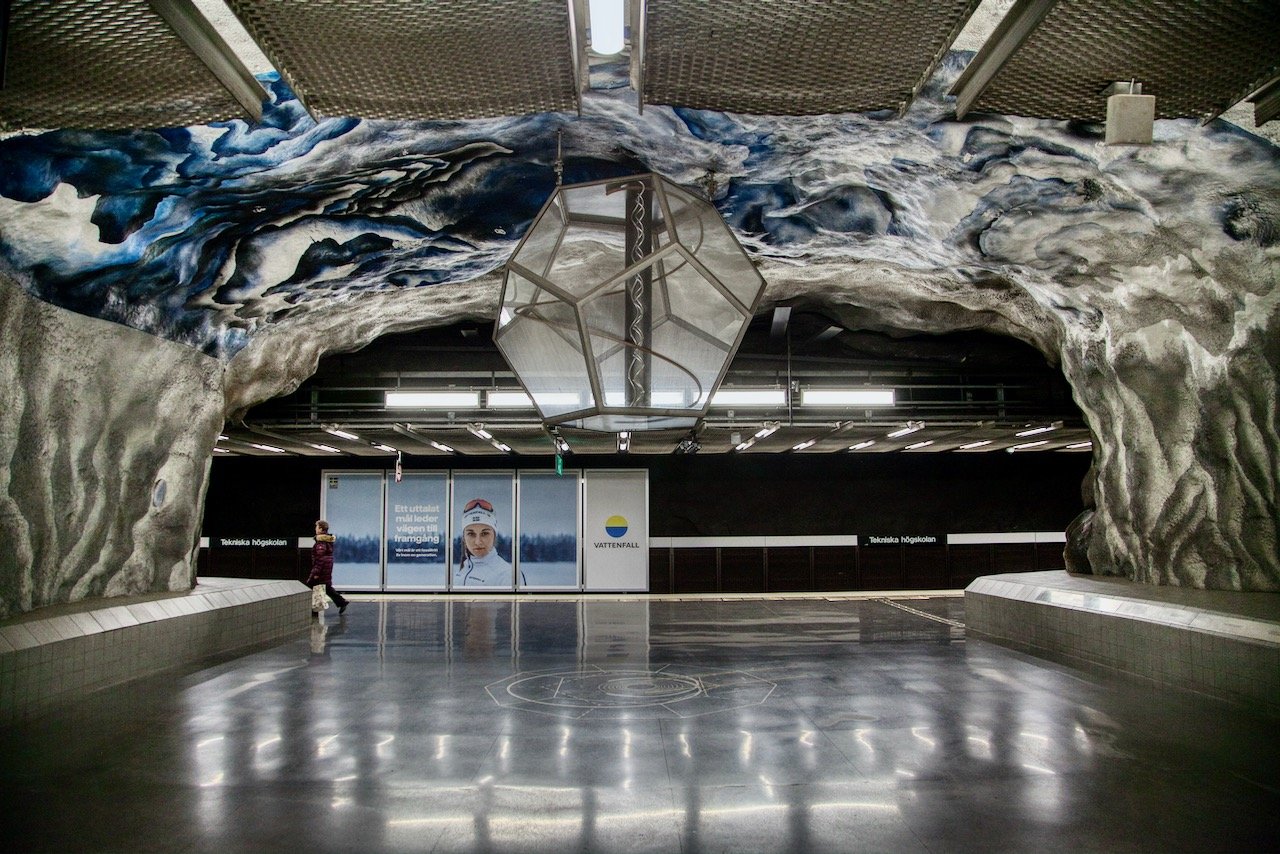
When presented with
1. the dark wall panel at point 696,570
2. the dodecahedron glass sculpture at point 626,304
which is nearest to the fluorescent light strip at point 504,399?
the dark wall panel at point 696,570

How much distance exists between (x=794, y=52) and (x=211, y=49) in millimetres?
2354

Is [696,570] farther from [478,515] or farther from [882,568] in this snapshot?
[478,515]

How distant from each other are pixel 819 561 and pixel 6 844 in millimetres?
13649

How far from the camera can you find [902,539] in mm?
15570

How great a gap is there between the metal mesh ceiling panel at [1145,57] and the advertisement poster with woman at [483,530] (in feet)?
39.9

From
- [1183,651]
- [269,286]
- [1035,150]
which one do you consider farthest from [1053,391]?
[269,286]

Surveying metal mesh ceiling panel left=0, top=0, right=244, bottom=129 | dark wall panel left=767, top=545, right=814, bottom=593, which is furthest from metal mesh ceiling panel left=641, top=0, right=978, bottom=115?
dark wall panel left=767, top=545, right=814, bottom=593

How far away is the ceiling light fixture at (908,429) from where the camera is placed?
1151 cm

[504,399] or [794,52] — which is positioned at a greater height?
[794,52]

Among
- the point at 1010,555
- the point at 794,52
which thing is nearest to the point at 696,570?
the point at 1010,555

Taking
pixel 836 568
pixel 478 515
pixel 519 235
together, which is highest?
pixel 519 235

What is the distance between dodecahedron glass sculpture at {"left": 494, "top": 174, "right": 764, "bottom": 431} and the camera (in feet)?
14.5

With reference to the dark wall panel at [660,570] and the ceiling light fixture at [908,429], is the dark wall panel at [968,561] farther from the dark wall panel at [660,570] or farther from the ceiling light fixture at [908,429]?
the dark wall panel at [660,570]

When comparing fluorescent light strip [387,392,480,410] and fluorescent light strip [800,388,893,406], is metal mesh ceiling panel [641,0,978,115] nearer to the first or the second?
fluorescent light strip [800,388,893,406]
